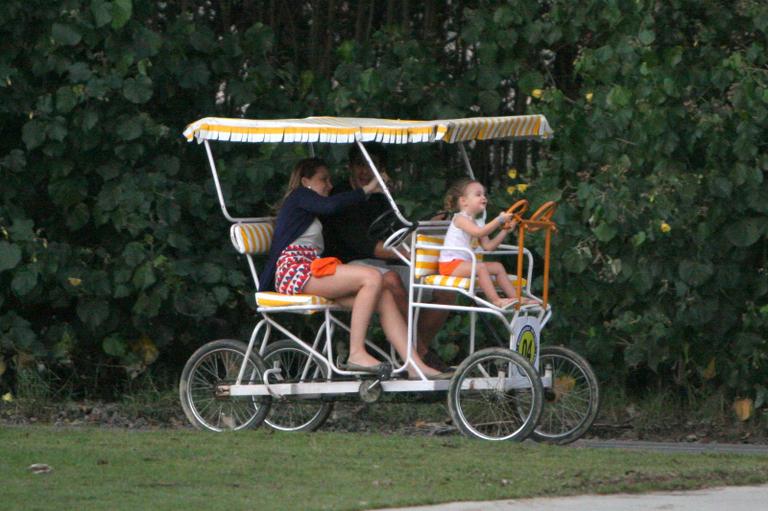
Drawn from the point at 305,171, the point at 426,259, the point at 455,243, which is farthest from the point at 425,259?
the point at 305,171

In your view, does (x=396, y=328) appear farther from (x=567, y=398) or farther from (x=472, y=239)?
(x=567, y=398)

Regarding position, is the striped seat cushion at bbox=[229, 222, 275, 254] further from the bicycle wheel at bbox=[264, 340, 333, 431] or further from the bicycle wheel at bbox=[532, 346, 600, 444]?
the bicycle wheel at bbox=[532, 346, 600, 444]

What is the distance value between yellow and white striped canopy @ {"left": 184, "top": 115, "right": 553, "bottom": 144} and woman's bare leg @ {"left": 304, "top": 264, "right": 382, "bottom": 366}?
72 cm

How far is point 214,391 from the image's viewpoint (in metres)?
9.65

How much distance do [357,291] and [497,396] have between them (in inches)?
38.3

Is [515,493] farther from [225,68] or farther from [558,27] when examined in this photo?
[225,68]

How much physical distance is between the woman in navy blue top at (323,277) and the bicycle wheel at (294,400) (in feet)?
1.52

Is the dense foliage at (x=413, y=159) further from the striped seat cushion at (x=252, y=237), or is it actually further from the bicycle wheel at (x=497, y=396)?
the bicycle wheel at (x=497, y=396)

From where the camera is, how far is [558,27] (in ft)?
34.5

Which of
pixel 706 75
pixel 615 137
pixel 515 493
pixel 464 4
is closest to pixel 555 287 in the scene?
pixel 615 137

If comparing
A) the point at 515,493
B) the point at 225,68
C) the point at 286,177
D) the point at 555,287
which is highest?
the point at 225,68

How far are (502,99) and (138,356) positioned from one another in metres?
3.00

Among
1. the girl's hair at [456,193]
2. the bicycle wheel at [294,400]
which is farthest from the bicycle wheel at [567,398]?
the bicycle wheel at [294,400]

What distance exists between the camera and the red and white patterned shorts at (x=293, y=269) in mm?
9289
